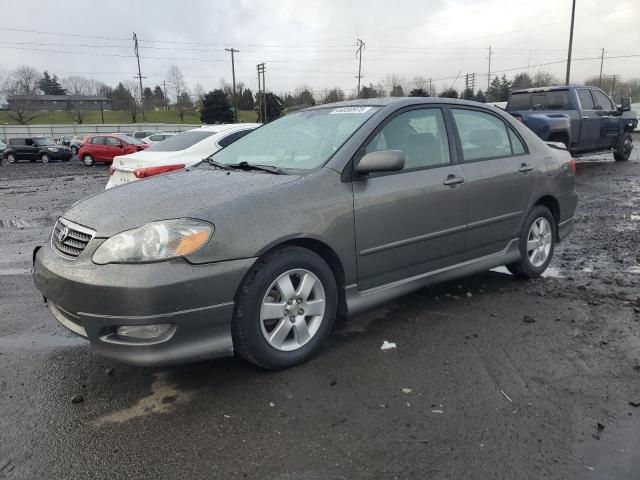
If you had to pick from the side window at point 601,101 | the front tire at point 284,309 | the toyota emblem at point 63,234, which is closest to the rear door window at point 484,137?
the front tire at point 284,309

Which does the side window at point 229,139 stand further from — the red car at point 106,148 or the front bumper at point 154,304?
the red car at point 106,148

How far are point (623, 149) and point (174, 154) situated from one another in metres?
13.5

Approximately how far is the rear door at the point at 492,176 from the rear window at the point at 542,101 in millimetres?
9382

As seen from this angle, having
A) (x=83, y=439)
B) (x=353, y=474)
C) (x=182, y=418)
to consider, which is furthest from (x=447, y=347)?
(x=83, y=439)

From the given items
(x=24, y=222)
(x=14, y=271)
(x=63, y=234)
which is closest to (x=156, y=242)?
(x=63, y=234)

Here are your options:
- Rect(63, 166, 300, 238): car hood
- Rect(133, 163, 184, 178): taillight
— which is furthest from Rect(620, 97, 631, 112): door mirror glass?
Rect(63, 166, 300, 238): car hood

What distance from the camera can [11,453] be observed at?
251cm

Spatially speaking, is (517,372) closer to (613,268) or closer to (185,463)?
(185,463)

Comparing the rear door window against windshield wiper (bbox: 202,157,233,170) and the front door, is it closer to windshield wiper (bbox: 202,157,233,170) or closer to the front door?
the front door

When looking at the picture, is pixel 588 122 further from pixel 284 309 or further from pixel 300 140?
→ pixel 284 309

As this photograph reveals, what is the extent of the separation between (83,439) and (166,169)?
536cm

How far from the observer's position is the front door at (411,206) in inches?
140

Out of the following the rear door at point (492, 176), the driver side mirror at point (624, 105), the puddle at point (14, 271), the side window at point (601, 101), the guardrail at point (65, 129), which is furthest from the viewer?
the guardrail at point (65, 129)

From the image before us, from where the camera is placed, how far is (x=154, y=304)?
2.71m
